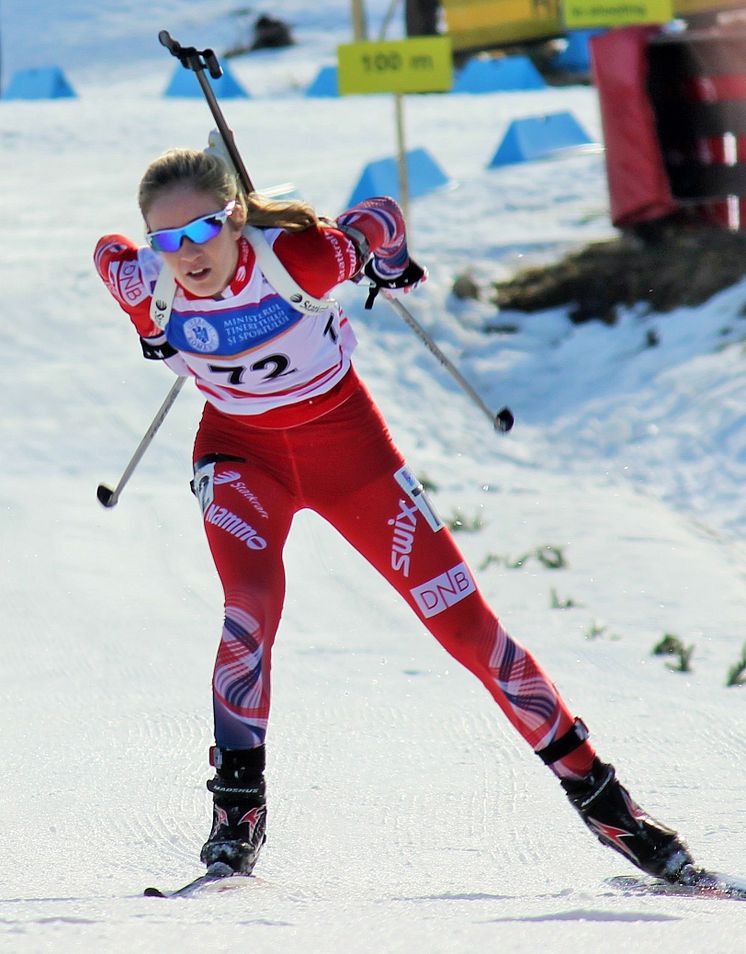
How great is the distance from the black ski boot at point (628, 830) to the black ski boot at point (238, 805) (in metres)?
0.74

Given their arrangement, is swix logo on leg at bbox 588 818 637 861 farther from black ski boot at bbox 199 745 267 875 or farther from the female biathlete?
black ski boot at bbox 199 745 267 875

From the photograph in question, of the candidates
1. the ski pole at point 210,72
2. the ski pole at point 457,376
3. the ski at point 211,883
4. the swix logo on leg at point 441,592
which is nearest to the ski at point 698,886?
the swix logo on leg at point 441,592

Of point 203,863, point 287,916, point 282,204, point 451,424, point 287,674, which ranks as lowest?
point 451,424

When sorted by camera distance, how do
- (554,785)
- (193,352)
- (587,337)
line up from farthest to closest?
1. (587,337)
2. (554,785)
3. (193,352)

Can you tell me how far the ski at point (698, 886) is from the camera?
307 cm

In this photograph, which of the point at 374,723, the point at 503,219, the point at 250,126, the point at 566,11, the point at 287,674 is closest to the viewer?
the point at 374,723

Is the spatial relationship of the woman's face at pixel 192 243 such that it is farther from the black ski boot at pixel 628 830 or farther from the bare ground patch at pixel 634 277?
the bare ground patch at pixel 634 277

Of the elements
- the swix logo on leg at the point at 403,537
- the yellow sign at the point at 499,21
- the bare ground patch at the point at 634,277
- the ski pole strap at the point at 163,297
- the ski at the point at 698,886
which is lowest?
the bare ground patch at the point at 634,277

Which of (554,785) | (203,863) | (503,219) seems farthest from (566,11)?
(203,863)

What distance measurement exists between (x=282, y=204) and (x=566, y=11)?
7706 millimetres

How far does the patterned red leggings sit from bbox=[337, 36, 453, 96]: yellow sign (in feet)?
22.2

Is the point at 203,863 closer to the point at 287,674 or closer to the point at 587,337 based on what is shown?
the point at 287,674

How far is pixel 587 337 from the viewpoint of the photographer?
9.42 m

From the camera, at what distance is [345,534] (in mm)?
3393
